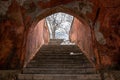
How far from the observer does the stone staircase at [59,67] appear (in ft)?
24.1

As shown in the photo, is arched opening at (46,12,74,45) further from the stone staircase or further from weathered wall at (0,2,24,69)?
weathered wall at (0,2,24,69)

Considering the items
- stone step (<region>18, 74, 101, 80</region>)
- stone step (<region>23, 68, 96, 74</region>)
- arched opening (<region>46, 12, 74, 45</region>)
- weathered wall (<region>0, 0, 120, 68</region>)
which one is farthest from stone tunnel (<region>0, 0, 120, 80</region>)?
arched opening (<region>46, 12, 74, 45</region>)

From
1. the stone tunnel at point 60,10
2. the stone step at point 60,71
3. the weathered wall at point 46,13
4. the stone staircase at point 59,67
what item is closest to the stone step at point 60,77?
the stone staircase at point 59,67

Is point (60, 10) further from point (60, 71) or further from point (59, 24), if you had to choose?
point (59, 24)

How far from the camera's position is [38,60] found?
885cm

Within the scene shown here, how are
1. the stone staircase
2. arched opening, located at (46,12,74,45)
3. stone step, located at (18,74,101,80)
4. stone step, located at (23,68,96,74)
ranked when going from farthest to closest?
arched opening, located at (46,12,74,45)
stone step, located at (23,68,96,74)
the stone staircase
stone step, located at (18,74,101,80)

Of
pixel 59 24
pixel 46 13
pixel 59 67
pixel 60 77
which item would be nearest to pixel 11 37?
pixel 46 13

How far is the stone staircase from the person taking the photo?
7359 mm

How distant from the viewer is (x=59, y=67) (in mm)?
8172

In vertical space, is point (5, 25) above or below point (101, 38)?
above

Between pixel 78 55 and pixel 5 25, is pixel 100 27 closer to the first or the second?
pixel 78 55

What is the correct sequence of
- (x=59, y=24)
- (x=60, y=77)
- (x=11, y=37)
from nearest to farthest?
(x=60, y=77) → (x=11, y=37) → (x=59, y=24)

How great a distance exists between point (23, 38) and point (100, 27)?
257 cm

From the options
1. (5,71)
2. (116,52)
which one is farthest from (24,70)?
(116,52)
